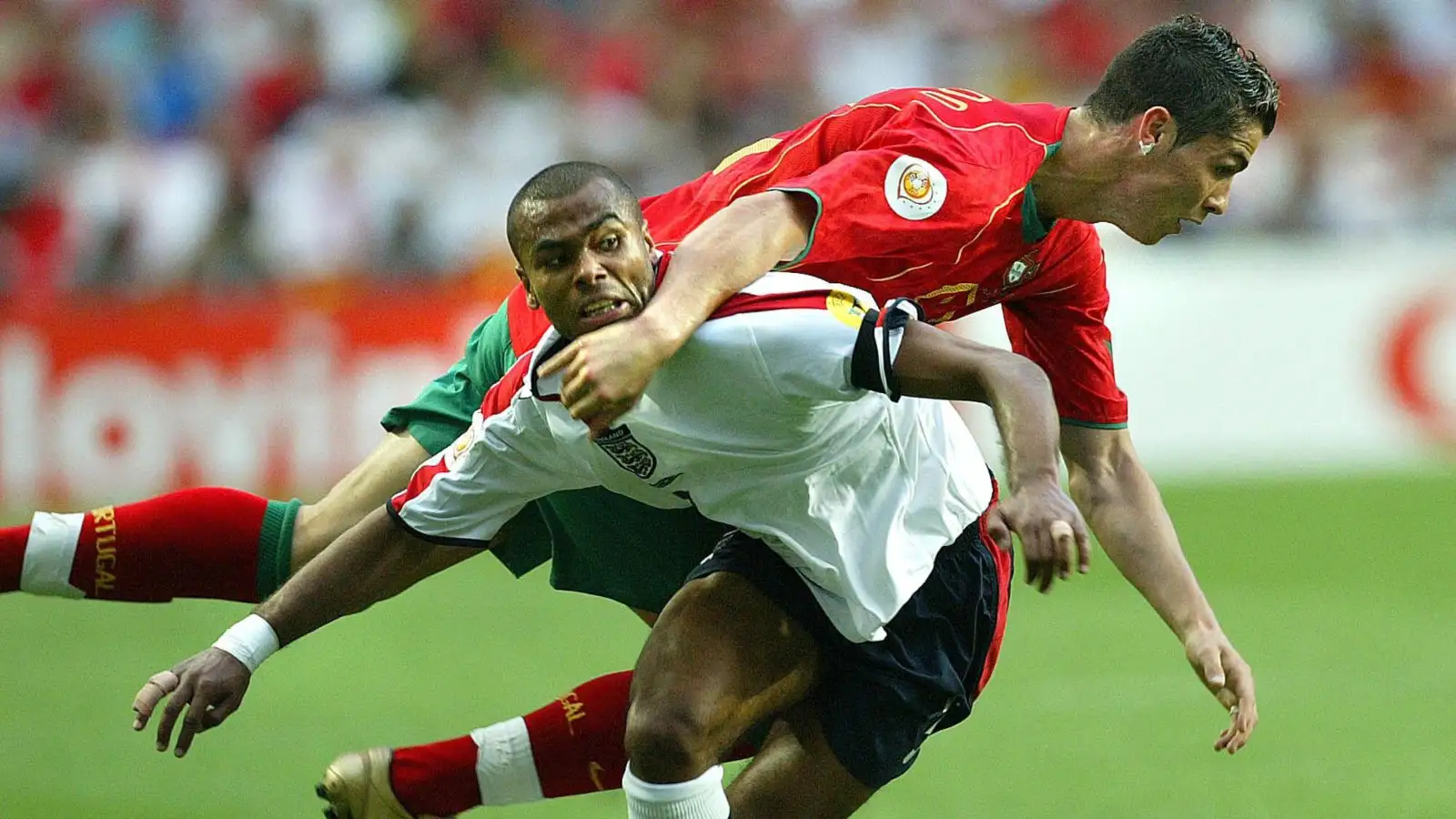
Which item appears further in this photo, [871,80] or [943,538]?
[871,80]

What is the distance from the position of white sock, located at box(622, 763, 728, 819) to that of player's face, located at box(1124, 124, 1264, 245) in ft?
5.73

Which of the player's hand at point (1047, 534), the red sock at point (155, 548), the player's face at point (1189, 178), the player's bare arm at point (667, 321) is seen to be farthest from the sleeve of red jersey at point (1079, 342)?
the red sock at point (155, 548)

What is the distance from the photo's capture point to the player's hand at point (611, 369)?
3.64 m

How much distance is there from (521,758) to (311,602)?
964 mm

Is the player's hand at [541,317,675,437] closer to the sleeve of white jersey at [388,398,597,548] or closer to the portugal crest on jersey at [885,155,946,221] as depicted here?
the sleeve of white jersey at [388,398,597,548]

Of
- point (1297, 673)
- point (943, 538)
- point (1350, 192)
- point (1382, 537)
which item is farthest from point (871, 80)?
point (943, 538)

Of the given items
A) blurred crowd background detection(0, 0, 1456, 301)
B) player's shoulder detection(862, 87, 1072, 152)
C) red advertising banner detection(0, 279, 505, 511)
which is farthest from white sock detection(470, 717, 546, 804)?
blurred crowd background detection(0, 0, 1456, 301)

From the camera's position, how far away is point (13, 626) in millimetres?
8312

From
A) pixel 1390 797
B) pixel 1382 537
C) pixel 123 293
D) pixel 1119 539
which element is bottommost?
pixel 1382 537

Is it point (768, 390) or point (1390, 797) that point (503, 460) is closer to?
point (768, 390)

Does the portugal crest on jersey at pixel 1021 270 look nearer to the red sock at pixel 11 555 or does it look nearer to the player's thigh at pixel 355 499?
the player's thigh at pixel 355 499

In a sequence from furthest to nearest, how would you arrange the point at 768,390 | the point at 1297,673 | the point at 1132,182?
the point at 1297,673, the point at 1132,182, the point at 768,390

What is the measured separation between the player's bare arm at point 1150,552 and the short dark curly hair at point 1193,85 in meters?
0.85

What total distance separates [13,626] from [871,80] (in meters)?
7.45
